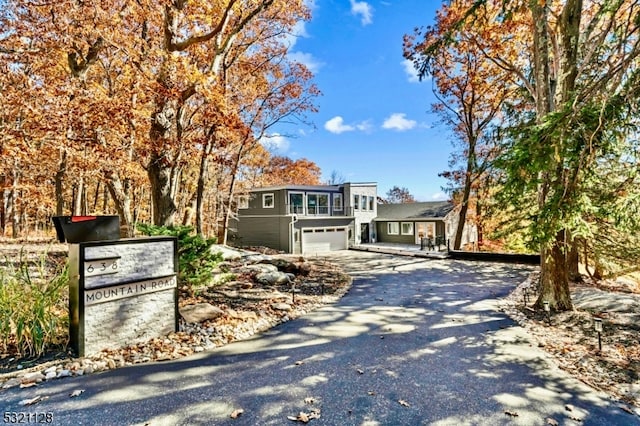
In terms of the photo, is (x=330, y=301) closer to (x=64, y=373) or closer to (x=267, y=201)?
(x=64, y=373)

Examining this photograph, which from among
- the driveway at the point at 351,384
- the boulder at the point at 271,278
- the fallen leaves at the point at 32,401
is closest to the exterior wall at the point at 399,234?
the boulder at the point at 271,278

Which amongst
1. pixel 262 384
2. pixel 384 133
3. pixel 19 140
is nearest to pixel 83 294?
pixel 262 384

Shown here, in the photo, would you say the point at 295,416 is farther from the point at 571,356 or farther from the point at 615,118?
the point at 615,118

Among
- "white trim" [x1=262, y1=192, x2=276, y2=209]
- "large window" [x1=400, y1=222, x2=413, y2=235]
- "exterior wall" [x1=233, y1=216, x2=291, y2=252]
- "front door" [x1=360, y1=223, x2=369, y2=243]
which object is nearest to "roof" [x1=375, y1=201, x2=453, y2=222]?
"large window" [x1=400, y1=222, x2=413, y2=235]

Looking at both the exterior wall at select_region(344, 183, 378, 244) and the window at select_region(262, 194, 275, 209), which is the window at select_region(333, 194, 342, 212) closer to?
the exterior wall at select_region(344, 183, 378, 244)

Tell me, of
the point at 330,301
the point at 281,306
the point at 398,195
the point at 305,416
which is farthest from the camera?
the point at 398,195

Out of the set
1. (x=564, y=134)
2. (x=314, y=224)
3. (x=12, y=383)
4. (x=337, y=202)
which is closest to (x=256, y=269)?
(x=12, y=383)

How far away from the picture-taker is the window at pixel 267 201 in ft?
70.2

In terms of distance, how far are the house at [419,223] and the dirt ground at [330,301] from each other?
1295cm

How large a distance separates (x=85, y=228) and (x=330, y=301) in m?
5.62

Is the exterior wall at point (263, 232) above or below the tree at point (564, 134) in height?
below

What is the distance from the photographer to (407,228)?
2417 cm

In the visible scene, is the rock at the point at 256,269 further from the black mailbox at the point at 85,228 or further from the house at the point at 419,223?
the house at the point at 419,223

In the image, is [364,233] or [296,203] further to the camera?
[364,233]
